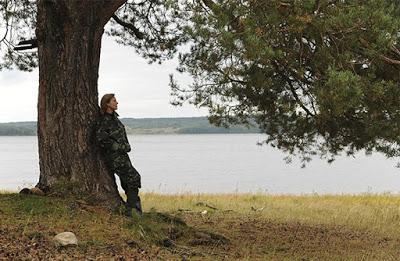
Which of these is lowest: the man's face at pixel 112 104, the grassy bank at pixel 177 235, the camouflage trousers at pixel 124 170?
the grassy bank at pixel 177 235

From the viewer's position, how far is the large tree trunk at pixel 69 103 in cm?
777

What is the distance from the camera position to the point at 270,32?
20.6 feet

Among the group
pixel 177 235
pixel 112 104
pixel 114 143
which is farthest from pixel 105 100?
pixel 177 235

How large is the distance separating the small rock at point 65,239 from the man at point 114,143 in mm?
1623

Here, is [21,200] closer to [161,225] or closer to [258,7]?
[161,225]

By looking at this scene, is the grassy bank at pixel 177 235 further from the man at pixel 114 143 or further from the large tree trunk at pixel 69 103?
the man at pixel 114 143

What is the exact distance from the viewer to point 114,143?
7.83 meters

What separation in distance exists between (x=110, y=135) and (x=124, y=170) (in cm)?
57

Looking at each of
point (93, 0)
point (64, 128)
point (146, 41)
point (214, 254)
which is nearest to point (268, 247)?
point (214, 254)

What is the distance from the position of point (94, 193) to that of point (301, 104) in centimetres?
355

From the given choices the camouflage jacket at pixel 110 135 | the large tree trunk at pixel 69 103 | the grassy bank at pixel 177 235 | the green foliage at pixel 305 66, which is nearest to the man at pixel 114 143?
the camouflage jacket at pixel 110 135

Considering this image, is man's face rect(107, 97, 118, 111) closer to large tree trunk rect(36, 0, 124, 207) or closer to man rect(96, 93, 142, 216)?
man rect(96, 93, 142, 216)

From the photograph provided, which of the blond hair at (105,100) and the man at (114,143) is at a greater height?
the blond hair at (105,100)

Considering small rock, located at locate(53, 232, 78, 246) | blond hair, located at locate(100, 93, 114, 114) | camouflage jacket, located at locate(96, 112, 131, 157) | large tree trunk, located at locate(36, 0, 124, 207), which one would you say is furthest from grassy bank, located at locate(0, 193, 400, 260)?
blond hair, located at locate(100, 93, 114, 114)
